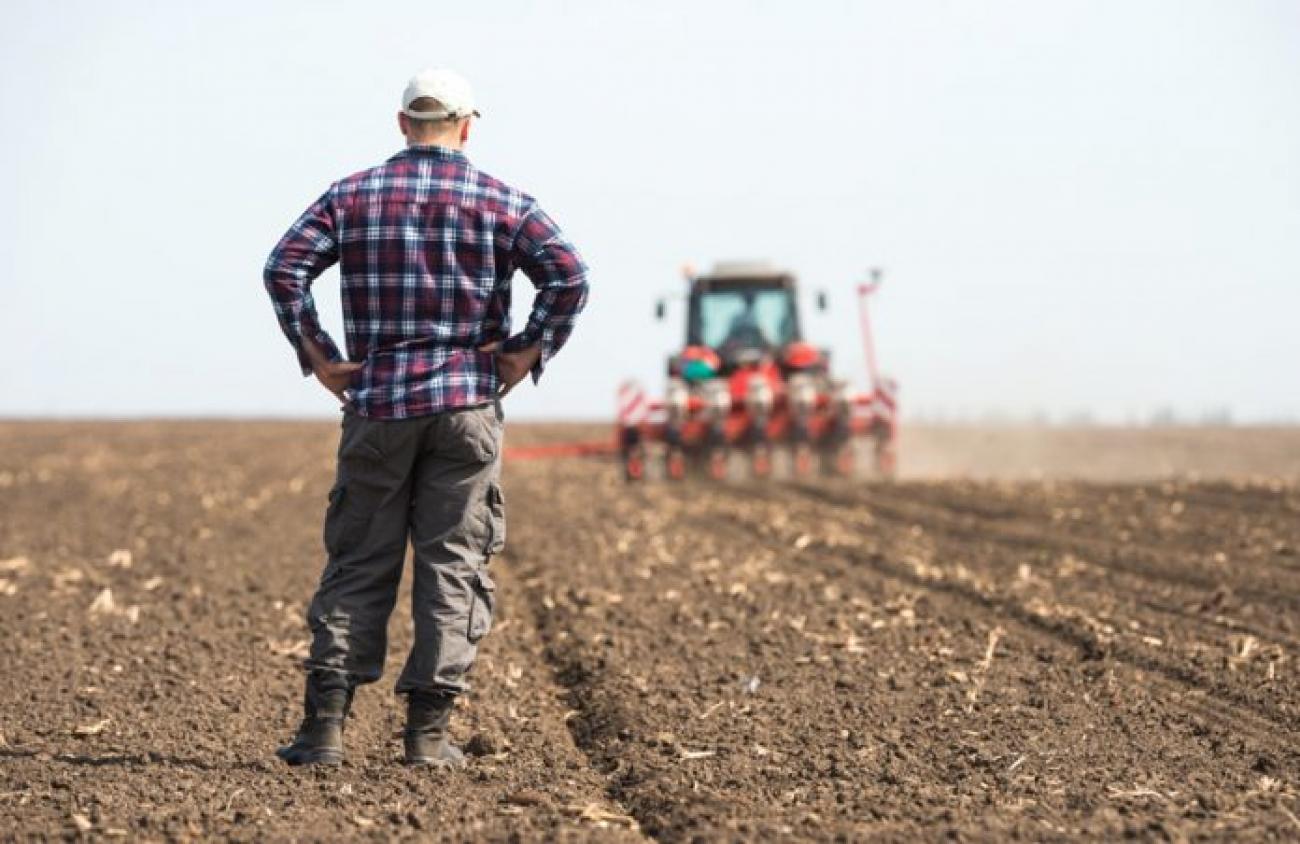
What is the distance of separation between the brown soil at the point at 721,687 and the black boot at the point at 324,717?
104 mm

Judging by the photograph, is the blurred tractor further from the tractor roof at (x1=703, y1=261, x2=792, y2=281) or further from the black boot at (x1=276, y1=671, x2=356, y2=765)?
the black boot at (x1=276, y1=671, x2=356, y2=765)

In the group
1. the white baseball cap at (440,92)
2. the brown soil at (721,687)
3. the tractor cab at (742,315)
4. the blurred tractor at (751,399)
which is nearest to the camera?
the brown soil at (721,687)

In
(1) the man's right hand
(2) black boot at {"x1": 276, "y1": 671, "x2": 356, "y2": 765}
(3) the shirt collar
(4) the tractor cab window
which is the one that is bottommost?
(2) black boot at {"x1": 276, "y1": 671, "x2": 356, "y2": 765}

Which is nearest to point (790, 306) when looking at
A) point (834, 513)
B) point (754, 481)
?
point (754, 481)

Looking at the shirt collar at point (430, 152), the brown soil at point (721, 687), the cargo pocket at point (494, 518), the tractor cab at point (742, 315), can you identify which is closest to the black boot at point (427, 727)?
the brown soil at point (721, 687)

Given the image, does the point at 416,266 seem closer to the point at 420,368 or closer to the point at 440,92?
the point at 420,368

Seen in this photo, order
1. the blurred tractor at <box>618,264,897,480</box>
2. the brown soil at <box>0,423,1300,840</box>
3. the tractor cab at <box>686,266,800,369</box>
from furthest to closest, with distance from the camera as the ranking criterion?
the tractor cab at <box>686,266,800,369</box> → the blurred tractor at <box>618,264,897,480</box> → the brown soil at <box>0,423,1300,840</box>

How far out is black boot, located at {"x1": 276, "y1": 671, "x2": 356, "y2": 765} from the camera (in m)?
4.69

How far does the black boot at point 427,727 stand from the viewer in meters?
4.73

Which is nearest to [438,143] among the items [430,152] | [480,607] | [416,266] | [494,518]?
[430,152]

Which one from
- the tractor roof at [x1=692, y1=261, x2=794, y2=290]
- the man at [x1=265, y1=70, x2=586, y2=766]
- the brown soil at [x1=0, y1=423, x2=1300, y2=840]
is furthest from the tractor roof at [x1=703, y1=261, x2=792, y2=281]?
the man at [x1=265, y1=70, x2=586, y2=766]

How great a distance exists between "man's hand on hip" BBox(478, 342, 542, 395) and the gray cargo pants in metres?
0.10

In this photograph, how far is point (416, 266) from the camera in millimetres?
4602

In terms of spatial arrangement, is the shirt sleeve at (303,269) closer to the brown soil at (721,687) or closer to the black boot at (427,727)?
the black boot at (427,727)
